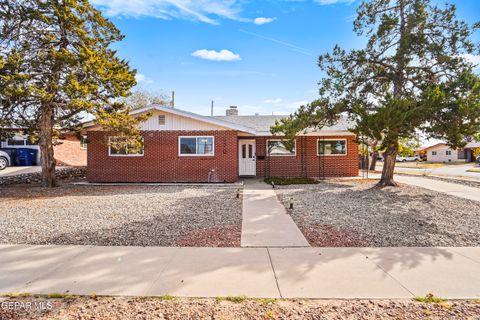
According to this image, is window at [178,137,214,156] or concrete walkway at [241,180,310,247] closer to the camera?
concrete walkway at [241,180,310,247]

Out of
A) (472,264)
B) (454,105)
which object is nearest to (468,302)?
(472,264)

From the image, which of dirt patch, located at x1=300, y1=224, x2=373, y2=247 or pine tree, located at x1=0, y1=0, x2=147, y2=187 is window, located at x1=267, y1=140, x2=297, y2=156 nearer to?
pine tree, located at x1=0, y1=0, x2=147, y2=187

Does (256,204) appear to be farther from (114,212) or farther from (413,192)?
(413,192)

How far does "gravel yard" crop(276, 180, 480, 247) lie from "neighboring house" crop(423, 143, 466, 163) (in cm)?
5086

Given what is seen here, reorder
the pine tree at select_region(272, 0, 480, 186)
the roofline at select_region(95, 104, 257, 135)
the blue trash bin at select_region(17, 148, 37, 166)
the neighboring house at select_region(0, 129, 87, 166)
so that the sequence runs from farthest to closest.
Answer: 1. the neighboring house at select_region(0, 129, 87, 166)
2. the blue trash bin at select_region(17, 148, 37, 166)
3. the roofline at select_region(95, 104, 257, 135)
4. the pine tree at select_region(272, 0, 480, 186)

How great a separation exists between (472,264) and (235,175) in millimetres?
10309

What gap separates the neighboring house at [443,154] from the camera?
50062 millimetres

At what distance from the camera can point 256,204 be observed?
8.42m

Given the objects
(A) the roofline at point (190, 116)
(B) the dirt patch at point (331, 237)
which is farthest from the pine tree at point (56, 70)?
(B) the dirt patch at point (331, 237)

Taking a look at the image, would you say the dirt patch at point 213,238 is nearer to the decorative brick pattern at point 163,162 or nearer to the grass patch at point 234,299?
the grass patch at point 234,299

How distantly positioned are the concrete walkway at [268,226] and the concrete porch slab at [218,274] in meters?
0.53

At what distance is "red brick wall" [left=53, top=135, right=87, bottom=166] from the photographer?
20.2 metres

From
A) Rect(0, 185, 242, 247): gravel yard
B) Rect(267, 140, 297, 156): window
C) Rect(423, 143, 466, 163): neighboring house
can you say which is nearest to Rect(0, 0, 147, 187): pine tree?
Rect(0, 185, 242, 247): gravel yard

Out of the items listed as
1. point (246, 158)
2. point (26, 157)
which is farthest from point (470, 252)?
point (26, 157)
